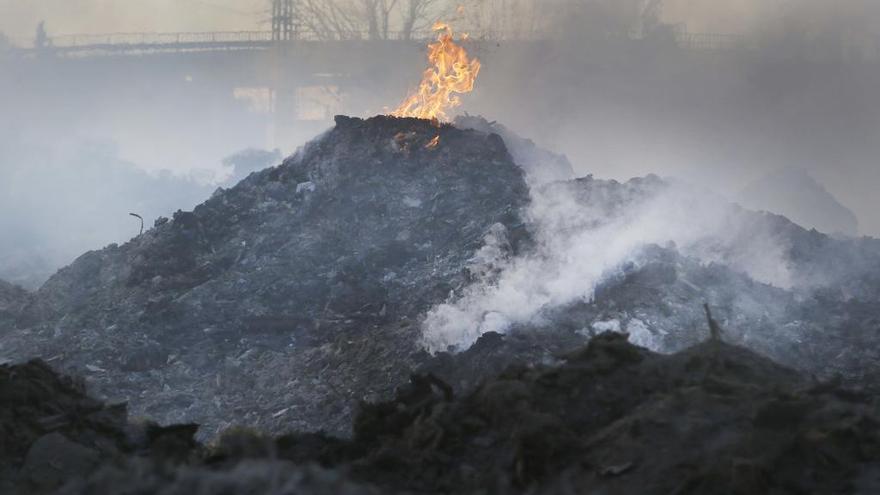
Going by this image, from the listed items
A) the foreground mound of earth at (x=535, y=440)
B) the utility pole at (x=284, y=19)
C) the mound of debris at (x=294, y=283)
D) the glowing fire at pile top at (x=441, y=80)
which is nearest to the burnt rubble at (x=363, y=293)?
the mound of debris at (x=294, y=283)

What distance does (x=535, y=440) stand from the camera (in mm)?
7898

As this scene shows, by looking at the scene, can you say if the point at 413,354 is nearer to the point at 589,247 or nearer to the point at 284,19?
the point at 589,247

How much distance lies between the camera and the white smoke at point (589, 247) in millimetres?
15344

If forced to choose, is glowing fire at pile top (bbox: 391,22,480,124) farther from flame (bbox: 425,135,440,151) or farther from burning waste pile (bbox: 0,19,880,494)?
flame (bbox: 425,135,440,151)

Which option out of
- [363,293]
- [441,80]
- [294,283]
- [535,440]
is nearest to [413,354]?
[363,293]

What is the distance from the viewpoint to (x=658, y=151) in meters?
38.1

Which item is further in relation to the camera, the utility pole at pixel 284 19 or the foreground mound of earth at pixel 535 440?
the utility pole at pixel 284 19

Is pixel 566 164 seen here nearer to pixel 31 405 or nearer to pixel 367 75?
pixel 31 405

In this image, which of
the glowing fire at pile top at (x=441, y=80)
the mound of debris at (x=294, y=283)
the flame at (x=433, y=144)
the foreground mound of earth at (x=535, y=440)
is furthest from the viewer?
the glowing fire at pile top at (x=441, y=80)

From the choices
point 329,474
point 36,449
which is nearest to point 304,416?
point 36,449

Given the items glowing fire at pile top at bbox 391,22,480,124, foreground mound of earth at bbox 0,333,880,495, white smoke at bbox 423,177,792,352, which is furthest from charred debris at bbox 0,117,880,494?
glowing fire at pile top at bbox 391,22,480,124

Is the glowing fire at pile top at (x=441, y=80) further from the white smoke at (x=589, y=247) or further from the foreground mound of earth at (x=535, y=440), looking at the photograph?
the foreground mound of earth at (x=535, y=440)

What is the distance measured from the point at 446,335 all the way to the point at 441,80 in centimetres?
855

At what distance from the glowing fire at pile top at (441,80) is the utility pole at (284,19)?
2327 cm
